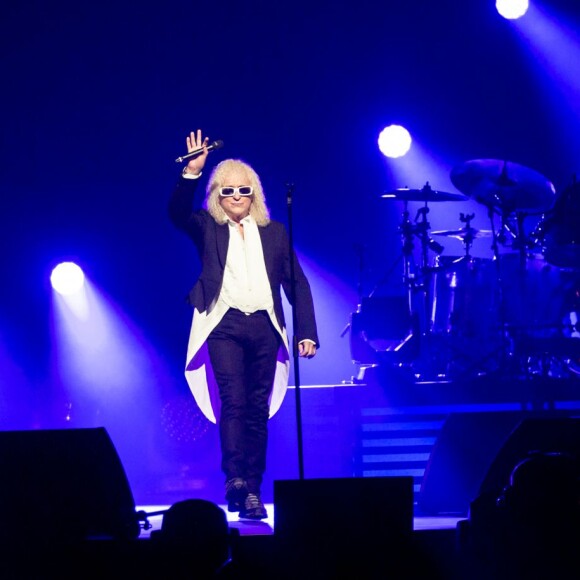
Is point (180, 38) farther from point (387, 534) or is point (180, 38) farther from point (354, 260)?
point (387, 534)

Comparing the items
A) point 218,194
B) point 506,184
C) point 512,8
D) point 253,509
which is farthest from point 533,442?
point 512,8

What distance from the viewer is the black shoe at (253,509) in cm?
515

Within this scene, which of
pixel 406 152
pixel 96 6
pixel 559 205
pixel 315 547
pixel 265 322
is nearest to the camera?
Answer: pixel 315 547

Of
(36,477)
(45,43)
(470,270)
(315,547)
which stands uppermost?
(45,43)

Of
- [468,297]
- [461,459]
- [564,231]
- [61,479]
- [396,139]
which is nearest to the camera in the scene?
[61,479]

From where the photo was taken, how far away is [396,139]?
10.1 metres

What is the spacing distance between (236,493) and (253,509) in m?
0.14

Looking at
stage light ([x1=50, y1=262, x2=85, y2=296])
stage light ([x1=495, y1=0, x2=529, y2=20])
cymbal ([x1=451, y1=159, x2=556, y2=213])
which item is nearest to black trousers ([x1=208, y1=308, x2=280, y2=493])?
cymbal ([x1=451, y1=159, x2=556, y2=213])

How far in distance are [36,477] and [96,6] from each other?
6832 millimetres

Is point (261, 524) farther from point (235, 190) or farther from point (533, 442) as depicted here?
point (235, 190)

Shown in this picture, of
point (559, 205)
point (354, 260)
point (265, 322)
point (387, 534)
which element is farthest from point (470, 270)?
point (387, 534)

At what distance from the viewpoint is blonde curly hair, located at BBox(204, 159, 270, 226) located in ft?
19.1

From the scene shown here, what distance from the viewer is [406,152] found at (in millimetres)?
10414

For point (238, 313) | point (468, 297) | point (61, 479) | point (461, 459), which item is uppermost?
point (468, 297)
